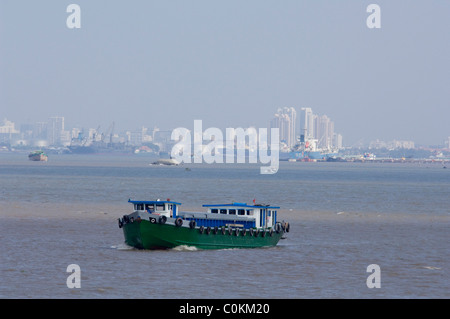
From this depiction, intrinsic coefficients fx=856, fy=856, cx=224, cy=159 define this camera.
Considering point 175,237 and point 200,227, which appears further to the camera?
point 200,227

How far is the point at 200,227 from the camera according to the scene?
2140 inches

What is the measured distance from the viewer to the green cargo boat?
53250 millimetres

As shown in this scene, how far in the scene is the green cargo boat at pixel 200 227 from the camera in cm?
5325

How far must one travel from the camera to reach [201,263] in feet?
160

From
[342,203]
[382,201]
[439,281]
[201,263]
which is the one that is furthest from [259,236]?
[382,201]

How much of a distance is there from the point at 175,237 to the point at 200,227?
1.75 meters

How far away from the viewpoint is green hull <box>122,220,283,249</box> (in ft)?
174

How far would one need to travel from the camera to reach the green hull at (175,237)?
174ft

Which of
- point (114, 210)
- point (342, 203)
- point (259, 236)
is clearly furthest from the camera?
point (342, 203)

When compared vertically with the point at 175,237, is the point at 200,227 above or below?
above

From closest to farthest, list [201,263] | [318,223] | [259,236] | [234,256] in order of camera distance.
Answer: [201,263]
[234,256]
[259,236]
[318,223]
